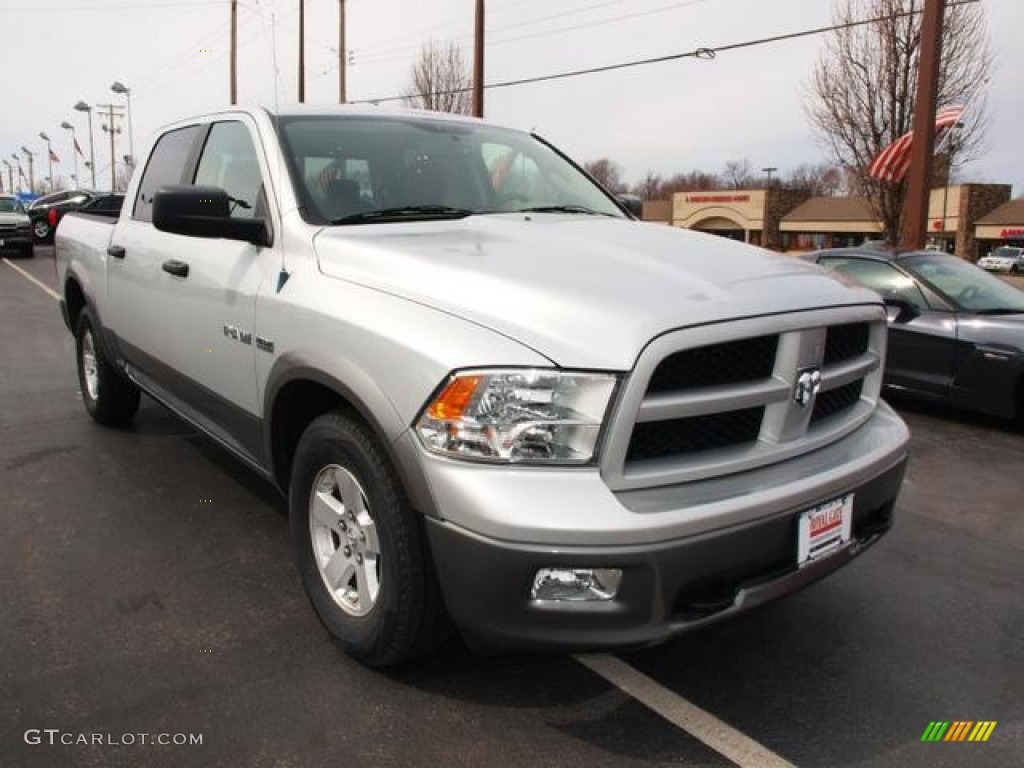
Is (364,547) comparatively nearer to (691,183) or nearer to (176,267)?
(176,267)

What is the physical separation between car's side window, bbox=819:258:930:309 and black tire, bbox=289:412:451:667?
5.32 meters

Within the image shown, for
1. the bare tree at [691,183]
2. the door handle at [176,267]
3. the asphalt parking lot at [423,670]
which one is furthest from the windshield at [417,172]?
the bare tree at [691,183]

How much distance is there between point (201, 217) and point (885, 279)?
234 inches

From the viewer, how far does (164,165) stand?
15.5ft

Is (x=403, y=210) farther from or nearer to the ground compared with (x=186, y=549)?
farther from the ground

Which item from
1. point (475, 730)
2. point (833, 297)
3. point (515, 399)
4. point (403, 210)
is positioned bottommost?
point (475, 730)

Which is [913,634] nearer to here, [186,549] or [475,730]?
[475,730]

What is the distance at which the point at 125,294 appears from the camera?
15.5ft

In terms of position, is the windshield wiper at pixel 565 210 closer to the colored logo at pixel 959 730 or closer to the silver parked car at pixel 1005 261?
the colored logo at pixel 959 730

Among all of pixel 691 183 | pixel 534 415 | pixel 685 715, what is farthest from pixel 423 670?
pixel 691 183

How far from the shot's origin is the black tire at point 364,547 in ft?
8.11

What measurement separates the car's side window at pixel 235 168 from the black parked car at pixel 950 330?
4934 millimetres

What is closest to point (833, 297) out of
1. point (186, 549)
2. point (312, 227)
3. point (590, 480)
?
point (590, 480)

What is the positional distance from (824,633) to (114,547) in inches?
118
